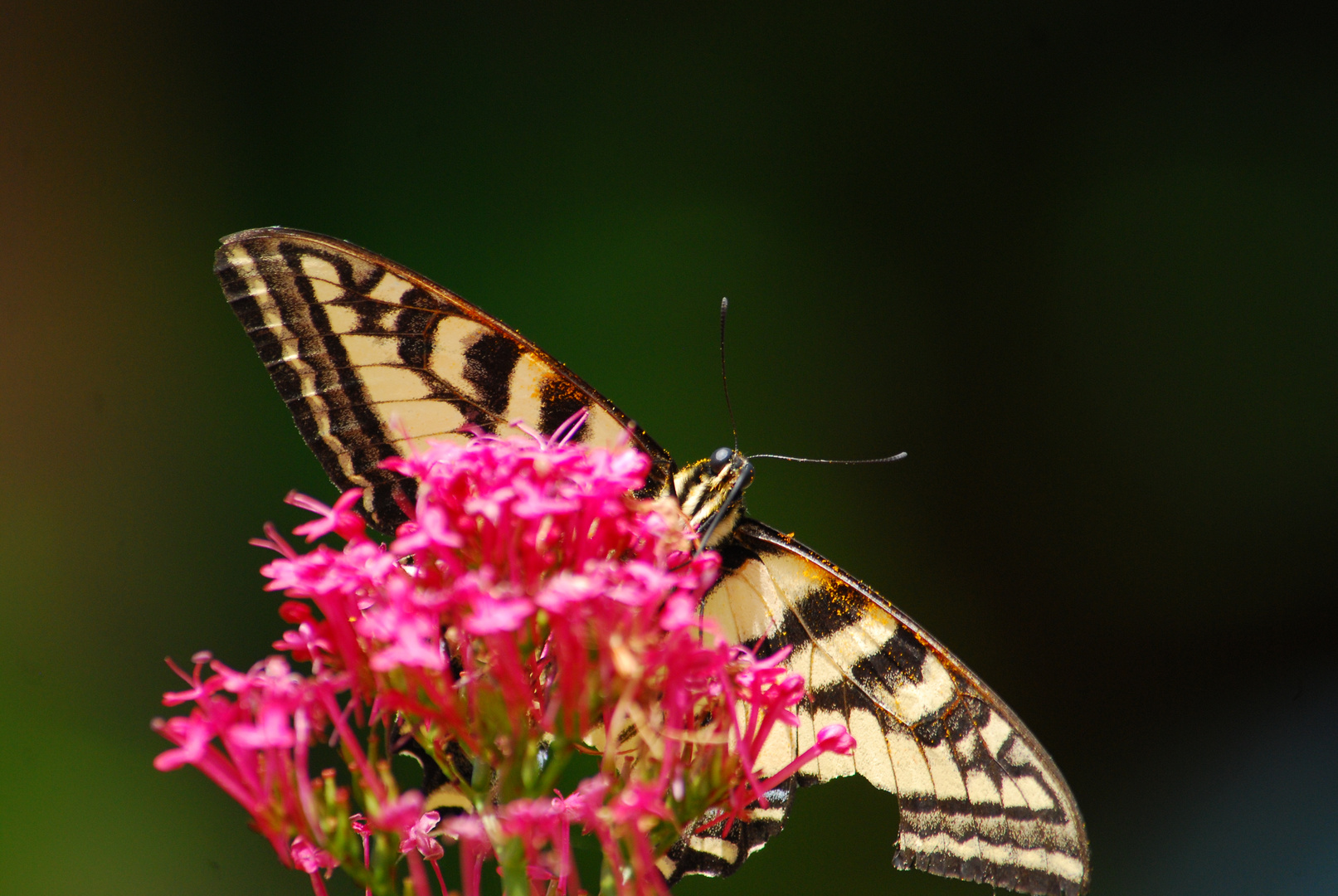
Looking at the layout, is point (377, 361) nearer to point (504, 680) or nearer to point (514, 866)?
point (504, 680)

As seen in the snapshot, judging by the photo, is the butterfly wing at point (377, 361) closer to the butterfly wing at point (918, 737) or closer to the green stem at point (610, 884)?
the butterfly wing at point (918, 737)

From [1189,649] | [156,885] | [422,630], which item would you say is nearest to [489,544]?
[422,630]

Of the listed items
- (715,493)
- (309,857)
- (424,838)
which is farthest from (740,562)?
(309,857)

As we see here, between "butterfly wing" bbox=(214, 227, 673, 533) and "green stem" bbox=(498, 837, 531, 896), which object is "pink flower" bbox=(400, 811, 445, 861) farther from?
"butterfly wing" bbox=(214, 227, 673, 533)

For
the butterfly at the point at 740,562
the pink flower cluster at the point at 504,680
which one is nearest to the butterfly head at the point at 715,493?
the butterfly at the point at 740,562

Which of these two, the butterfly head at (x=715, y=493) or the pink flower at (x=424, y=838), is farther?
the butterfly head at (x=715, y=493)

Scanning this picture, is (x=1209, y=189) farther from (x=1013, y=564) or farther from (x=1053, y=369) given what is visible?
(x=1013, y=564)

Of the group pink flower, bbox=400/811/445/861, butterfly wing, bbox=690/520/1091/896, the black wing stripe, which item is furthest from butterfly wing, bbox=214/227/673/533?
the black wing stripe

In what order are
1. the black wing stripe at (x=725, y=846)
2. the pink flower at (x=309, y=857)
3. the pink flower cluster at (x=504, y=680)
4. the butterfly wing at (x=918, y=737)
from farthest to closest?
the black wing stripe at (x=725, y=846), the butterfly wing at (x=918, y=737), the pink flower at (x=309, y=857), the pink flower cluster at (x=504, y=680)
